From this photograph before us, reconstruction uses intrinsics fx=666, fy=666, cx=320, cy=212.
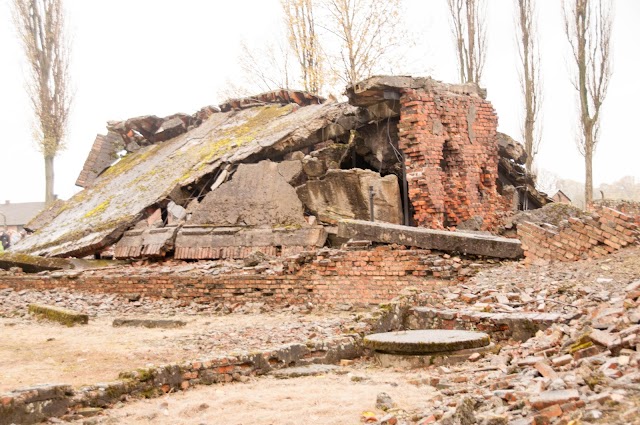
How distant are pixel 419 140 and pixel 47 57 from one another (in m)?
19.7

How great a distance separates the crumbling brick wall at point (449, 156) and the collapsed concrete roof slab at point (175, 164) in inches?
74.0

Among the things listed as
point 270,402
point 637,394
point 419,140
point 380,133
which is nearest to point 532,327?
point 270,402

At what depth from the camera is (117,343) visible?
8.60m

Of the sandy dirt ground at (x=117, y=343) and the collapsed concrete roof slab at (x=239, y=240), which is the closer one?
the sandy dirt ground at (x=117, y=343)

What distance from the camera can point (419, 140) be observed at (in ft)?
46.1

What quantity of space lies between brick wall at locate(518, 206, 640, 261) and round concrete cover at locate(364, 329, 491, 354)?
364 cm

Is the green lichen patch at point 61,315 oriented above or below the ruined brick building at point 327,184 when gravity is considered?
below

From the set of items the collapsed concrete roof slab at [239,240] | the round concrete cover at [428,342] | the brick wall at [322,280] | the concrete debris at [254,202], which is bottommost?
the round concrete cover at [428,342]

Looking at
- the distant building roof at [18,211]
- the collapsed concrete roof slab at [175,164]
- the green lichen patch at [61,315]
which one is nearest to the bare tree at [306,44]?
the collapsed concrete roof slab at [175,164]

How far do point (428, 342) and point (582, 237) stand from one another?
438 centimetres

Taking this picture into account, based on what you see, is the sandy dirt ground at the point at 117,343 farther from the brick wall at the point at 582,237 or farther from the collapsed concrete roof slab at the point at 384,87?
the collapsed concrete roof slab at the point at 384,87

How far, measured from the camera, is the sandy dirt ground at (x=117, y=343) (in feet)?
22.4

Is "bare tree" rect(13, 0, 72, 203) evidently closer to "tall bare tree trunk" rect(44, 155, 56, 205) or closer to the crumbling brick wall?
"tall bare tree trunk" rect(44, 155, 56, 205)

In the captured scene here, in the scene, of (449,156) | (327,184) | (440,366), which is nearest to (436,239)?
(440,366)
